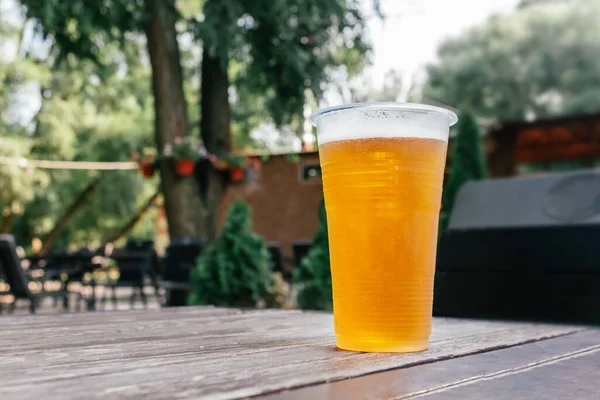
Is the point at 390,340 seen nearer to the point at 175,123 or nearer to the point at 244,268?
the point at 244,268

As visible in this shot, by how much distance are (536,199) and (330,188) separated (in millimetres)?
1401

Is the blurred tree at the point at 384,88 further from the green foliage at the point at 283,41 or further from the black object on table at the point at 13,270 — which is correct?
the black object on table at the point at 13,270

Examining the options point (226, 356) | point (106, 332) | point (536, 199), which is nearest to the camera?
point (226, 356)

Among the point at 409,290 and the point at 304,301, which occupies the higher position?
the point at 409,290

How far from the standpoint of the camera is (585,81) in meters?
22.5

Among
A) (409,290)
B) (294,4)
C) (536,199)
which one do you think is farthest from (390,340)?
(294,4)

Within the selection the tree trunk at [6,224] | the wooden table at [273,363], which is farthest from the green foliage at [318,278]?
the tree trunk at [6,224]

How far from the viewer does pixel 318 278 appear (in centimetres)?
551

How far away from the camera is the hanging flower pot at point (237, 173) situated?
776 centimetres

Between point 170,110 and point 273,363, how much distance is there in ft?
24.3

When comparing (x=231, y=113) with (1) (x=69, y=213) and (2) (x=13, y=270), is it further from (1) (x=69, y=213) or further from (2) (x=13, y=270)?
(1) (x=69, y=213)

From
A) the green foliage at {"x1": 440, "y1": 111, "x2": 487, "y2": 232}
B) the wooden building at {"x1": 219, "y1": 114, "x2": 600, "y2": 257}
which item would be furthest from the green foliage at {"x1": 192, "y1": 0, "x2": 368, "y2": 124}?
the wooden building at {"x1": 219, "y1": 114, "x2": 600, "y2": 257}

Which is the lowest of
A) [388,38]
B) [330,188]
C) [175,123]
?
[330,188]

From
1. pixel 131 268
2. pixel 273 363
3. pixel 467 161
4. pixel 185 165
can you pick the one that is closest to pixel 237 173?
pixel 185 165
